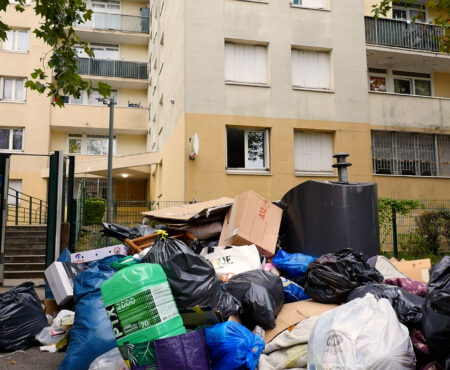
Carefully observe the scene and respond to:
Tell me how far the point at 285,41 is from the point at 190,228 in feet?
29.5

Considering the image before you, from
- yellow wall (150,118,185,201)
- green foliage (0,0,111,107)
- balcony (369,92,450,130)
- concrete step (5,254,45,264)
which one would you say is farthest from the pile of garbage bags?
balcony (369,92,450,130)

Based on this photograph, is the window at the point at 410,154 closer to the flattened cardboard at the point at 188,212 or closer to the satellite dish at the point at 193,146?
the satellite dish at the point at 193,146

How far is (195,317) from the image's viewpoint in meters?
3.31

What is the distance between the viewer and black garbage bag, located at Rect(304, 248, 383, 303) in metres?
4.00

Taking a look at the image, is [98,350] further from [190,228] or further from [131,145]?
[131,145]

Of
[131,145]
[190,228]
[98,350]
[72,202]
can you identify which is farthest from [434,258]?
[131,145]

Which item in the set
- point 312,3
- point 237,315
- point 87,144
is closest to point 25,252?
point 237,315

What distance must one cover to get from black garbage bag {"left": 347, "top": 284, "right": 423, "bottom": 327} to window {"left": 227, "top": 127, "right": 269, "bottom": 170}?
8672 mm

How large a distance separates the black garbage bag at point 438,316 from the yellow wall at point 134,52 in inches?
863

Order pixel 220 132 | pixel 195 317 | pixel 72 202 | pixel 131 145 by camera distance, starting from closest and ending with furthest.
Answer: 1. pixel 195 317
2. pixel 72 202
3. pixel 220 132
4. pixel 131 145

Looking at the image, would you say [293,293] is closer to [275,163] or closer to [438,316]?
[438,316]

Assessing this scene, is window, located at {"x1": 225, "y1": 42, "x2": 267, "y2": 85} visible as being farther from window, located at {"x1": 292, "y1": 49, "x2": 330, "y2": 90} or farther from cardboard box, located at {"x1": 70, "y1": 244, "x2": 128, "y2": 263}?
cardboard box, located at {"x1": 70, "y1": 244, "x2": 128, "y2": 263}

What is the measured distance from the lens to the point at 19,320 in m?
4.60

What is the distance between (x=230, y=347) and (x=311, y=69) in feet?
38.0
